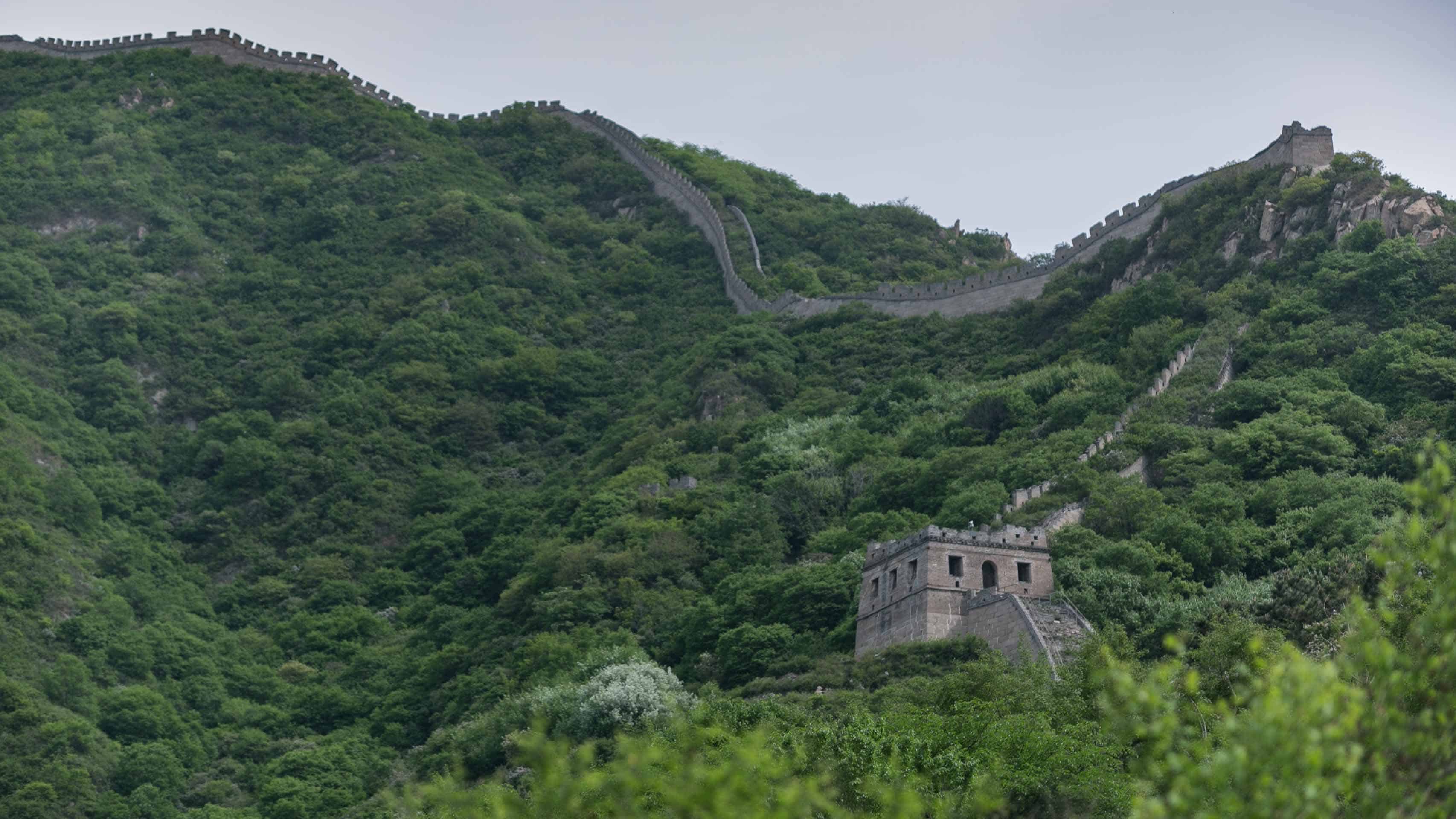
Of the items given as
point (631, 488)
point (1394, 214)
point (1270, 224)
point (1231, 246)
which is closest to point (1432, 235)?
point (1394, 214)

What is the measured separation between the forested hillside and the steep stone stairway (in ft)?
2.18

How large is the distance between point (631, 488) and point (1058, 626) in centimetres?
2623

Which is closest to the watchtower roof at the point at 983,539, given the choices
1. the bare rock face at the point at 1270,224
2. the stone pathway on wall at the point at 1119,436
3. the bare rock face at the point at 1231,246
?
the stone pathway on wall at the point at 1119,436

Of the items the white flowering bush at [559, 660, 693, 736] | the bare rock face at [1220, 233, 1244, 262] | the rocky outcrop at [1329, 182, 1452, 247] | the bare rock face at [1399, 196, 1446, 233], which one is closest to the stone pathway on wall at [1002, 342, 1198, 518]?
the bare rock face at [1220, 233, 1244, 262]

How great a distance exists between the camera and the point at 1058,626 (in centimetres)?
4531

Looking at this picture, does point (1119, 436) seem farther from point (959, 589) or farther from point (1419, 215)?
point (1419, 215)

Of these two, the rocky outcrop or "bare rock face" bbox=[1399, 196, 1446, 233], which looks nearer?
the rocky outcrop

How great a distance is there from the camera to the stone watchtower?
153 ft

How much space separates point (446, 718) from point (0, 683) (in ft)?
38.3

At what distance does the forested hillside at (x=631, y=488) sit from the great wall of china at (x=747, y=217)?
1.26m

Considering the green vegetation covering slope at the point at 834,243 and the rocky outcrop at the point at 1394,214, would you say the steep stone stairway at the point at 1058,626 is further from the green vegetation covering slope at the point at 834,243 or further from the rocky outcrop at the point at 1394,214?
the green vegetation covering slope at the point at 834,243

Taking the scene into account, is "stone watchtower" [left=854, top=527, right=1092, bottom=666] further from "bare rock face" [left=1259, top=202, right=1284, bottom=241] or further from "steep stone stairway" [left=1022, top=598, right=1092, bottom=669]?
"bare rock face" [left=1259, top=202, right=1284, bottom=241]

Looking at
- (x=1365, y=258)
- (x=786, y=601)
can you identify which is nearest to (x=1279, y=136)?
(x=1365, y=258)

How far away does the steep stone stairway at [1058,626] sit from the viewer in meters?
43.6
